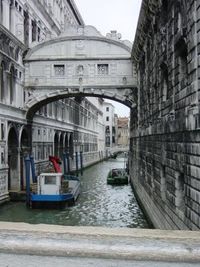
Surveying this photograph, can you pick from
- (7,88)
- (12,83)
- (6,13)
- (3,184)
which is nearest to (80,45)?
(6,13)

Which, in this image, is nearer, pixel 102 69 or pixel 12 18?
pixel 12 18

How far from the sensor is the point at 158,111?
10.6 metres

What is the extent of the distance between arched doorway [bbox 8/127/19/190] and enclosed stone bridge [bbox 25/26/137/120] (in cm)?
188

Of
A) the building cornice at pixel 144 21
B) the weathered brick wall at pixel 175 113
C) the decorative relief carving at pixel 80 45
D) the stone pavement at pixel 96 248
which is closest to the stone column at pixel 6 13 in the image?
the decorative relief carving at pixel 80 45

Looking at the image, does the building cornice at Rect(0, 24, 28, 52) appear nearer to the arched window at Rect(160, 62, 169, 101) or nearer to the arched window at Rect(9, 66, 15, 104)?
the arched window at Rect(9, 66, 15, 104)

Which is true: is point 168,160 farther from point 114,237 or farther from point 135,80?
point 135,80

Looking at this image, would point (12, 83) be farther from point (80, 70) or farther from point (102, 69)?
point (102, 69)

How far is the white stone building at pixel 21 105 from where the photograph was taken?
16.0 metres

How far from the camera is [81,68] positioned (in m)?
18.6

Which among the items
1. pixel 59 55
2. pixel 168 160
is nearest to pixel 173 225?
pixel 168 160

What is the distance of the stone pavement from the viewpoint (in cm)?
239

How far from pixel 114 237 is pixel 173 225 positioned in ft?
19.0

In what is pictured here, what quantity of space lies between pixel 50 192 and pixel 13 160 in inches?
111

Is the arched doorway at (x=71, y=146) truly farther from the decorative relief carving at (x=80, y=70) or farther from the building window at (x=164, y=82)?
the building window at (x=164, y=82)
